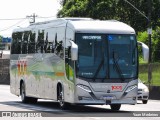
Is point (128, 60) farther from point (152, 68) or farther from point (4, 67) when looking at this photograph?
point (4, 67)

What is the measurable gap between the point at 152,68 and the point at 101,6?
31350mm

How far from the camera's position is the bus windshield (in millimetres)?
21766

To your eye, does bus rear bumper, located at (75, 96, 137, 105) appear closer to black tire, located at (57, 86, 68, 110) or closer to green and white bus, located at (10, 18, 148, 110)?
green and white bus, located at (10, 18, 148, 110)

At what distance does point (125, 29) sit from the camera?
888 inches

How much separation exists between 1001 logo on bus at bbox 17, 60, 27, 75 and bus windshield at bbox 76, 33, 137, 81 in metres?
6.91

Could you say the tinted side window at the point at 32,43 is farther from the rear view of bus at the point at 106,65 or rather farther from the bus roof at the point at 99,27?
the rear view of bus at the point at 106,65

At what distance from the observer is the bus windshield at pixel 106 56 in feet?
71.4

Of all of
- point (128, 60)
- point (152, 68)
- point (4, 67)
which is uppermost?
point (128, 60)

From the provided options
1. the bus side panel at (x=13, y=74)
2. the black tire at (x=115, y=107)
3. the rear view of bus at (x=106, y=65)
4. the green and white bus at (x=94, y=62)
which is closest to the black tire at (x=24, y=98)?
the bus side panel at (x=13, y=74)

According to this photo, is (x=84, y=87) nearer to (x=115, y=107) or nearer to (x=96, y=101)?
(x=96, y=101)

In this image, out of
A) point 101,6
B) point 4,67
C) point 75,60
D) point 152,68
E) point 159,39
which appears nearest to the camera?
point 75,60

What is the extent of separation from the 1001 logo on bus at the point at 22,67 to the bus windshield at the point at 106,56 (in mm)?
6907

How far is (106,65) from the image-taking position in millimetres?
22016

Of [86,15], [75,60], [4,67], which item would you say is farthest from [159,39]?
[75,60]
